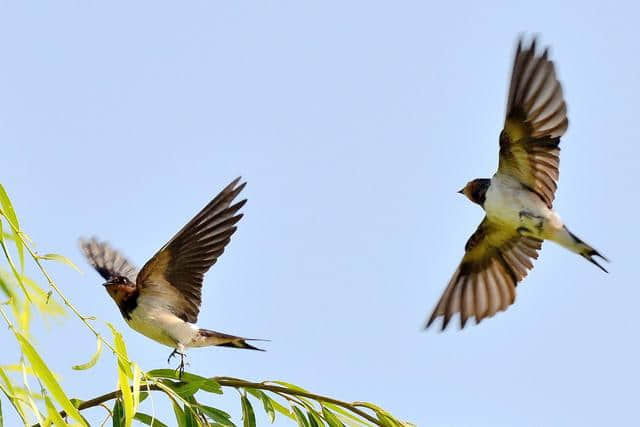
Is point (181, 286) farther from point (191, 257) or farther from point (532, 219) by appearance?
point (532, 219)

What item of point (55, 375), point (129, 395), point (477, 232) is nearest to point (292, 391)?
point (129, 395)

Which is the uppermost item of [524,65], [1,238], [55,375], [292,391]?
[524,65]

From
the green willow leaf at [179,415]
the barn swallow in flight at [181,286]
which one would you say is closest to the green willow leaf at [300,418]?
the green willow leaf at [179,415]

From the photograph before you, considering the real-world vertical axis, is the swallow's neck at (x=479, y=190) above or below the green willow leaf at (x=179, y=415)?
above

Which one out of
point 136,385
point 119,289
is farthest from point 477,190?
point 136,385

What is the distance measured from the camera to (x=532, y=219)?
4895 mm

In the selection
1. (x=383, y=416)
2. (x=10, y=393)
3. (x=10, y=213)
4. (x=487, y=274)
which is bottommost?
(x=10, y=393)

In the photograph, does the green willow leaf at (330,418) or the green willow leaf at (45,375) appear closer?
the green willow leaf at (45,375)

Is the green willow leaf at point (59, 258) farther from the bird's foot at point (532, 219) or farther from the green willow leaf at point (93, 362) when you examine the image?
the bird's foot at point (532, 219)

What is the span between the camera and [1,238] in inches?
89.7

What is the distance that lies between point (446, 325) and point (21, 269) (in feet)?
12.1

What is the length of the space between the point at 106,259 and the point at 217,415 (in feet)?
10.5

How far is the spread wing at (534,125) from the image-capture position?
4461 mm

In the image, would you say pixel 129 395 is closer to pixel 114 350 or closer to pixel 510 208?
pixel 114 350
